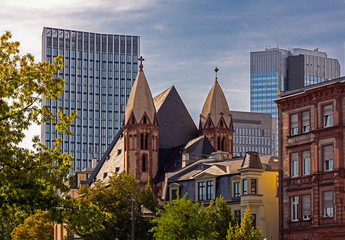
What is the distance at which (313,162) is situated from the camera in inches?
2953

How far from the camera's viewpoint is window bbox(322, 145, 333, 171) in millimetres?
73688

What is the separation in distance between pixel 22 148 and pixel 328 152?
4262cm

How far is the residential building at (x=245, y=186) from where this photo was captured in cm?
8381

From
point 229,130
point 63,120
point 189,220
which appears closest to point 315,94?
point 189,220

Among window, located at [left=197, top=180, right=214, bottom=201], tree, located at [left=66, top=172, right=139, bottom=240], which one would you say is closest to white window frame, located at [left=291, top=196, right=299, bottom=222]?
window, located at [left=197, top=180, right=214, bottom=201]

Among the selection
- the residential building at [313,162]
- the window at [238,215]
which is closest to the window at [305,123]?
the residential building at [313,162]

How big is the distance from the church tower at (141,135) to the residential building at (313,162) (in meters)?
38.5

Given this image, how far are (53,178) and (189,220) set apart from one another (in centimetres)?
3881

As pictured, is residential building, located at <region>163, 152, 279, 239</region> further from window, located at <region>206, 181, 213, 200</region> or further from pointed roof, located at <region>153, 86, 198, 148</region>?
pointed roof, located at <region>153, 86, 198, 148</region>

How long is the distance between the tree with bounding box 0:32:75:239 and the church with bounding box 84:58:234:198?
7227cm

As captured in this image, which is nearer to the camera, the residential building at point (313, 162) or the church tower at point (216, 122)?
the residential building at point (313, 162)

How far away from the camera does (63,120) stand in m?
37.9

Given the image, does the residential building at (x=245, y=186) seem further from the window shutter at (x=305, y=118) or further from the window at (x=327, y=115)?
the window at (x=327, y=115)

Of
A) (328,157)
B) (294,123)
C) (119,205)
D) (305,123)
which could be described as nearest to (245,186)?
(294,123)
